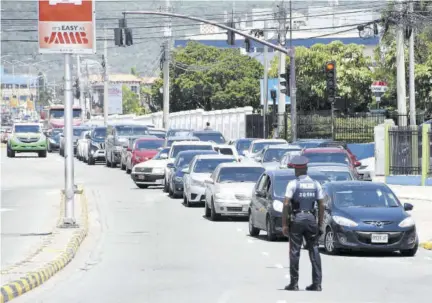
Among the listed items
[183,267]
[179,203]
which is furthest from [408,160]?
[183,267]

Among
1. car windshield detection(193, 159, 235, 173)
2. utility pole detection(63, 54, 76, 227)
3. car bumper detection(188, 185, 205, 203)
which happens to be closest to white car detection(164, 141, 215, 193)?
car windshield detection(193, 159, 235, 173)

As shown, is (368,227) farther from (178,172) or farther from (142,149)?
(142,149)

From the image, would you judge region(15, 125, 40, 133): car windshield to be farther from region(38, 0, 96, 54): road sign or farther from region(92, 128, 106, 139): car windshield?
region(38, 0, 96, 54): road sign

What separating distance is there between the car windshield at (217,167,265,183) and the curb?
677cm

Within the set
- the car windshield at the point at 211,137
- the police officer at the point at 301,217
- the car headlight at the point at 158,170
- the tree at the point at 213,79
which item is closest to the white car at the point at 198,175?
the car headlight at the point at 158,170

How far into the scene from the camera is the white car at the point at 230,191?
1216 inches

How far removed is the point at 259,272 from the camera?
1989 centimetres

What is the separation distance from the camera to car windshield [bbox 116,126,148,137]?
62.7m

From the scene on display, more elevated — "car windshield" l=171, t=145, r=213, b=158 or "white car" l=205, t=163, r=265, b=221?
"car windshield" l=171, t=145, r=213, b=158

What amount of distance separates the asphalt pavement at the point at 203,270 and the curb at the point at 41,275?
13 centimetres

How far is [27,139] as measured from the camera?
7588 cm

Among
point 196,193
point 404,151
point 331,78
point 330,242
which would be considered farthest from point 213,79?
point 330,242

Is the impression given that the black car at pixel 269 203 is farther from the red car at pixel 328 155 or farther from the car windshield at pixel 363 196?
the red car at pixel 328 155

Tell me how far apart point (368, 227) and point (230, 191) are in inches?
345
